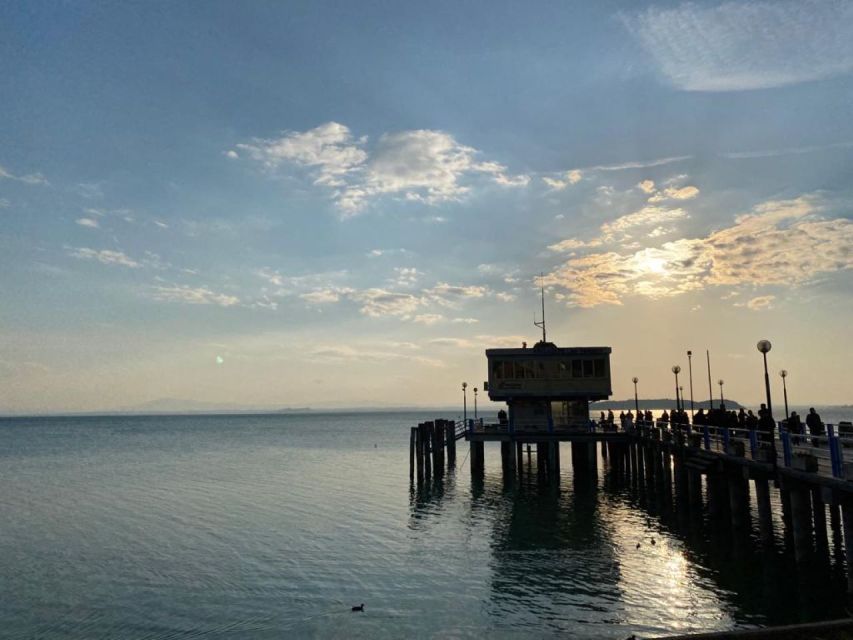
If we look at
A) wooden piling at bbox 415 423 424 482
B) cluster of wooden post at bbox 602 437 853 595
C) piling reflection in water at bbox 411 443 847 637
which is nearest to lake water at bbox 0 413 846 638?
piling reflection in water at bbox 411 443 847 637

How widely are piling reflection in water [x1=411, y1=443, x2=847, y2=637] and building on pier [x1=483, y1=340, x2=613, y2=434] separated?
7.12 metres

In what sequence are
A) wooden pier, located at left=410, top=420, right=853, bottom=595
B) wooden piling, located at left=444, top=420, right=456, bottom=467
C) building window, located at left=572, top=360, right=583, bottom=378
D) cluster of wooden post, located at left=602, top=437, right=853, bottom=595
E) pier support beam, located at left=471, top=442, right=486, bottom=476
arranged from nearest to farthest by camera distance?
wooden pier, located at left=410, top=420, right=853, bottom=595
cluster of wooden post, located at left=602, top=437, right=853, bottom=595
building window, located at left=572, top=360, right=583, bottom=378
pier support beam, located at left=471, top=442, right=486, bottom=476
wooden piling, located at left=444, top=420, right=456, bottom=467

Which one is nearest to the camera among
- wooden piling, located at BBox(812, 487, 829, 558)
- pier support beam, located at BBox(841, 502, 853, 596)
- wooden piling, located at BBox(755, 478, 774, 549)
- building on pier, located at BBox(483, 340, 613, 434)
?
pier support beam, located at BBox(841, 502, 853, 596)

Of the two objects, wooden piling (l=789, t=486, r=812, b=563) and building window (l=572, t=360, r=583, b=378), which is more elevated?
building window (l=572, t=360, r=583, b=378)

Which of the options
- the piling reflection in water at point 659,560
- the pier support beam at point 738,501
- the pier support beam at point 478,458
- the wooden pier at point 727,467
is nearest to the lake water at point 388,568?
the piling reflection in water at point 659,560

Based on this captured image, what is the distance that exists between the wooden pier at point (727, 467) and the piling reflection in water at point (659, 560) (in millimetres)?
136

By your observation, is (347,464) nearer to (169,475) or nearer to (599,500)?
(169,475)

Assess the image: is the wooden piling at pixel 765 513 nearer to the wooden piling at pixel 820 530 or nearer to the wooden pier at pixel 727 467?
the wooden pier at pixel 727 467

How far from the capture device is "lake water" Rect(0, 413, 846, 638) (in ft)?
55.3

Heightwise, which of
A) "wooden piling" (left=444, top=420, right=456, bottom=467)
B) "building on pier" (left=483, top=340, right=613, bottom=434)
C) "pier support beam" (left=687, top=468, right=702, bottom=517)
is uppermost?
"building on pier" (left=483, top=340, right=613, bottom=434)

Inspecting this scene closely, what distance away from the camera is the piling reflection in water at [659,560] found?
16812 mm

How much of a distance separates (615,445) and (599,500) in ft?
44.6

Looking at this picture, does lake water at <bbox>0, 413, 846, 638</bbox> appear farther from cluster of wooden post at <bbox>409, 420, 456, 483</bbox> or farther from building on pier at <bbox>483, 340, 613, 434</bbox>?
building on pier at <bbox>483, 340, 613, 434</bbox>

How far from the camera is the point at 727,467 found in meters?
26.0
